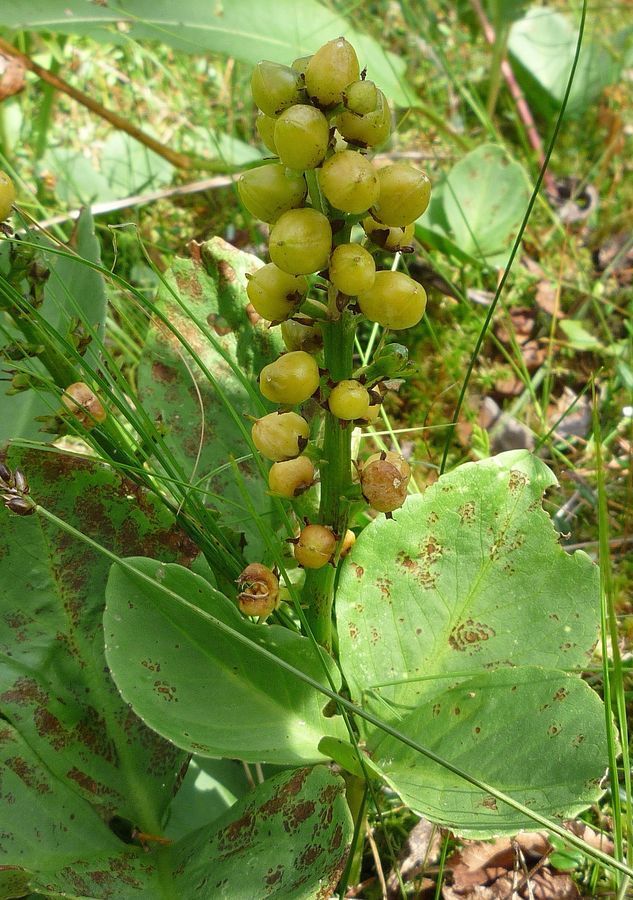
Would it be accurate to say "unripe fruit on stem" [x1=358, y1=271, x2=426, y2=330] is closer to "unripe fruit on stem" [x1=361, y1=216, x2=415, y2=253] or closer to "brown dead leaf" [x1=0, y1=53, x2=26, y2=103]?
"unripe fruit on stem" [x1=361, y1=216, x2=415, y2=253]

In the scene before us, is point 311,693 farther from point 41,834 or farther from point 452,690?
point 41,834

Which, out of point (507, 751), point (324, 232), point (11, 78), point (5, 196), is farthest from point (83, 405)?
point (11, 78)

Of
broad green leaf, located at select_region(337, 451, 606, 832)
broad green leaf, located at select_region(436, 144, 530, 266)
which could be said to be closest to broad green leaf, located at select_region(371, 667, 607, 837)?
broad green leaf, located at select_region(337, 451, 606, 832)

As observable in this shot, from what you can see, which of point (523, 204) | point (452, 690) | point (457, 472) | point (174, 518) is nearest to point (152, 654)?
point (174, 518)

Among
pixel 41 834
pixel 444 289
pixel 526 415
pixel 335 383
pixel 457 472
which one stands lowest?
pixel 41 834

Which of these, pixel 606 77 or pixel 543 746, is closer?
pixel 543 746

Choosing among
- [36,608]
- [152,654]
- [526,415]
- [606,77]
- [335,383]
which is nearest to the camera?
[335,383]

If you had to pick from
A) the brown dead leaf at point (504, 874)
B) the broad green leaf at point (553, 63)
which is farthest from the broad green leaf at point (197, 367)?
the broad green leaf at point (553, 63)

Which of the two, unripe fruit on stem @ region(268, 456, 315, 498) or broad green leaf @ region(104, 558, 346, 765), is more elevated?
unripe fruit on stem @ region(268, 456, 315, 498)
